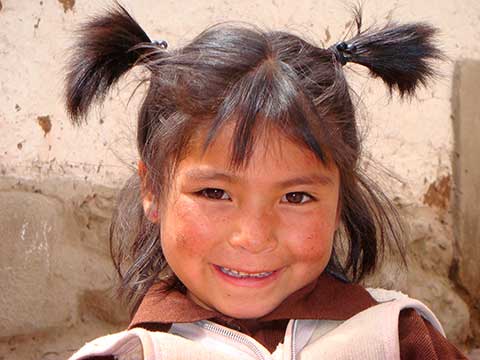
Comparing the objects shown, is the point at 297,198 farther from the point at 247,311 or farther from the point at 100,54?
the point at 100,54

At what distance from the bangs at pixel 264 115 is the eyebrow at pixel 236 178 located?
0.02 m

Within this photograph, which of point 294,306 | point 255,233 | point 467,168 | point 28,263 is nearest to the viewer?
point 255,233

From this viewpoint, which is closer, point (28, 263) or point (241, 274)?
point (241, 274)

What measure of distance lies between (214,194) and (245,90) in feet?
0.46

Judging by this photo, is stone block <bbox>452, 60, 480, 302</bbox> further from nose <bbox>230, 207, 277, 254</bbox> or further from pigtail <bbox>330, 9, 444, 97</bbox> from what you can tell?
nose <bbox>230, 207, 277, 254</bbox>

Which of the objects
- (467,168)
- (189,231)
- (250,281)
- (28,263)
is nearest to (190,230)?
(189,231)

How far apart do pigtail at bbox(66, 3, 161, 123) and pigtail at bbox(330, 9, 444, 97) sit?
29 centimetres

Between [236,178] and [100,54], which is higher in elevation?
[100,54]

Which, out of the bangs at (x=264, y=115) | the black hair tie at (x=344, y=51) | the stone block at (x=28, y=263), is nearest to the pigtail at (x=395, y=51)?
the black hair tie at (x=344, y=51)

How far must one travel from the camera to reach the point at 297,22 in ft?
6.54

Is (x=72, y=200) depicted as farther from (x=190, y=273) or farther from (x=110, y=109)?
(x=190, y=273)

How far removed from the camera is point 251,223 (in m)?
1.16

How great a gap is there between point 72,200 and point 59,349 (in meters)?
0.30

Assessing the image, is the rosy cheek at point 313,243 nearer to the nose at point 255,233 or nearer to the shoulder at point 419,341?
the nose at point 255,233
